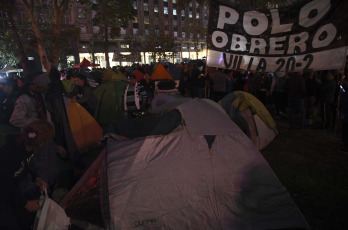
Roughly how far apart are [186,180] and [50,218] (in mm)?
1713

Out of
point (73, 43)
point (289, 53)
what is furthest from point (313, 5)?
point (73, 43)

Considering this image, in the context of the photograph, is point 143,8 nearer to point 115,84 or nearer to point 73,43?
point 73,43

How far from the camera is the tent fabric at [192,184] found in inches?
131

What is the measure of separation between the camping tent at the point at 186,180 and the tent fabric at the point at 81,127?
Answer: 2.89 m

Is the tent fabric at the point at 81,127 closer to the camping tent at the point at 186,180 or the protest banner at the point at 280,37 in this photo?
the camping tent at the point at 186,180

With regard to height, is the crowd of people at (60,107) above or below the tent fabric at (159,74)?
below

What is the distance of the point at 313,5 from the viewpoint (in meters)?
5.40

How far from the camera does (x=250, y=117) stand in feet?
20.0

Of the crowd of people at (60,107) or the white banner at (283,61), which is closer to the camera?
the crowd of people at (60,107)

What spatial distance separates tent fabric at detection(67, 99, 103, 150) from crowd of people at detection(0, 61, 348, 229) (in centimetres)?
34

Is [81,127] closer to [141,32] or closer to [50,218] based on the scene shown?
[50,218]

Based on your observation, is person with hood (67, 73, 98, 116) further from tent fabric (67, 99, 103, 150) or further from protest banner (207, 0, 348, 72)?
protest banner (207, 0, 348, 72)

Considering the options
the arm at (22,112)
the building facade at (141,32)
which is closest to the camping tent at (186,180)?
the arm at (22,112)

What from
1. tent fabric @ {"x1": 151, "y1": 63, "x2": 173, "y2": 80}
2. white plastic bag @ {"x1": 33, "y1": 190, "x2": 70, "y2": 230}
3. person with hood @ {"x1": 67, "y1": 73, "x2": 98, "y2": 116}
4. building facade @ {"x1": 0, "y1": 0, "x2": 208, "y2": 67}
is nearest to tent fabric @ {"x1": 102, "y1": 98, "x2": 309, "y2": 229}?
white plastic bag @ {"x1": 33, "y1": 190, "x2": 70, "y2": 230}
